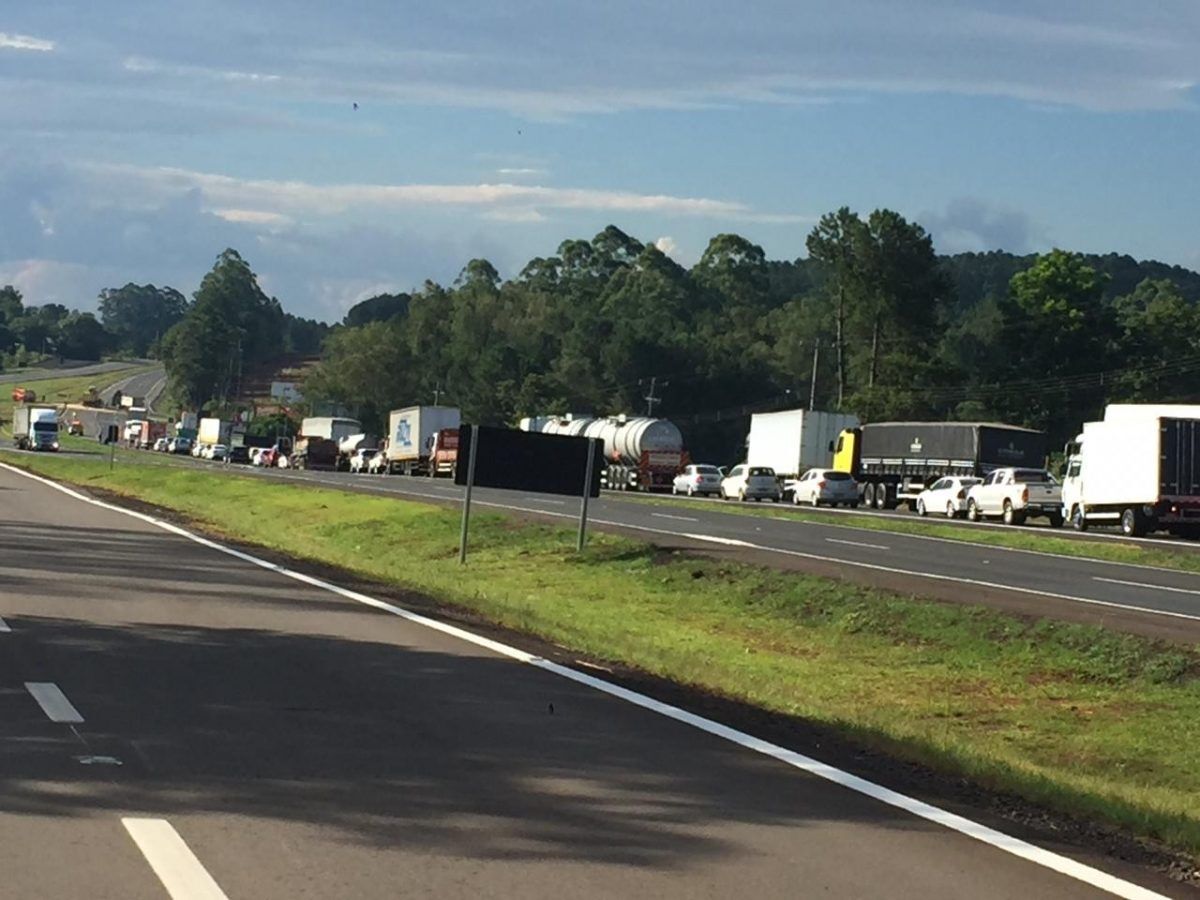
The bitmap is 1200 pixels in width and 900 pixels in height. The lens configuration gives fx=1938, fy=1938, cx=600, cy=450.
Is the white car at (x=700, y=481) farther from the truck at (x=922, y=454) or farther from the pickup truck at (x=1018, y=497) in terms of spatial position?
the pickup truck at (x=1018, y=497)

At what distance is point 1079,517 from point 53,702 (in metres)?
41.6

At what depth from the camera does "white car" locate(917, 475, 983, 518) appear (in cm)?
5928

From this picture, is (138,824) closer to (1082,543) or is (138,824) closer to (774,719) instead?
(774,719)

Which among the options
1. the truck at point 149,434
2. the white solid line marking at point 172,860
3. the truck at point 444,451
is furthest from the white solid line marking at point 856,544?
the truck at point 149,434

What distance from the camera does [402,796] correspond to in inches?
369

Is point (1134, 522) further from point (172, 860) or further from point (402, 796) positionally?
point (172, 860)

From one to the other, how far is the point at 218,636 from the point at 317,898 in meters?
9.87

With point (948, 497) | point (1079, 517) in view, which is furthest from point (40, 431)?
point (1079, 517)

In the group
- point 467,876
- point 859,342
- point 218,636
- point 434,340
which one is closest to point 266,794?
point 467,876

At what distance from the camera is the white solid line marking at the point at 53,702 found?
11.6 m

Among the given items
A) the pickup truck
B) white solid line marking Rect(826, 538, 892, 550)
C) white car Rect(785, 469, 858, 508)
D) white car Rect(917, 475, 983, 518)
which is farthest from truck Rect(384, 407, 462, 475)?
white solid line marking Rect(826, 538, 892, 550)

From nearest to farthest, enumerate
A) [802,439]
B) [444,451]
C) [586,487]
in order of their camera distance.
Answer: [586,487], [802,439], [444,451]

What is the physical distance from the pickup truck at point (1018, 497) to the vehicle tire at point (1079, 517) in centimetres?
212

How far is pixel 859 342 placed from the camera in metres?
120
